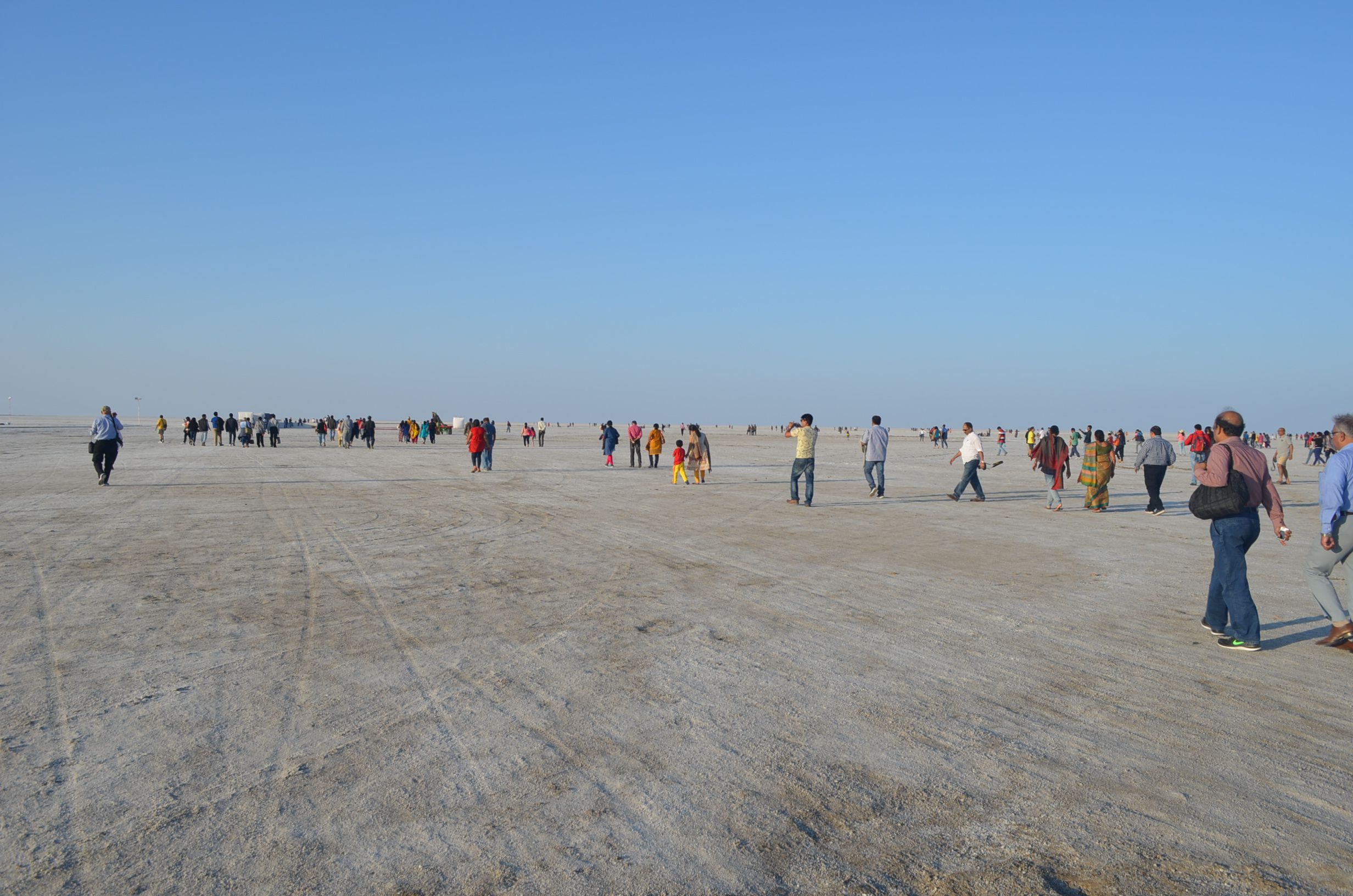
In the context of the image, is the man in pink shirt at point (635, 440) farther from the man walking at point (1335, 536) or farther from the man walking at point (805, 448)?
the man walking at point (1335, 536)

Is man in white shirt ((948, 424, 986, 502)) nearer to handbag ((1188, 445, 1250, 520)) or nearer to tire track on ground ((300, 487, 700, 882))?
handbag ((1188, 445, 1250, 520))

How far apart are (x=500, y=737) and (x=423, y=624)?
105 inches

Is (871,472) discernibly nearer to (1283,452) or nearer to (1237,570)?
(1237,570)

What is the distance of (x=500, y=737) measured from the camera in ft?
14.5

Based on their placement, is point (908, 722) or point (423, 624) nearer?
point (908, 722)

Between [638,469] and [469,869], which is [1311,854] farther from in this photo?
[638,469]

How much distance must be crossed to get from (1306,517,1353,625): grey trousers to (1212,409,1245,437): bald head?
3.05ft

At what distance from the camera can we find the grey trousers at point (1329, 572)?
6184 millimetres

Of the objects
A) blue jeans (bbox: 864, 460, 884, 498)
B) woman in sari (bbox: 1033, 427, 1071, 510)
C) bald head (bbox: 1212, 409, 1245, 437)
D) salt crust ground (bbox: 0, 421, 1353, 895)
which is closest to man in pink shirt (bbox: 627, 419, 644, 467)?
blue jeans (bbox: 864, 460, 884, 498)

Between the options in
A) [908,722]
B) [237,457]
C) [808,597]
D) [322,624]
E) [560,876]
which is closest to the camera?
[560,876]

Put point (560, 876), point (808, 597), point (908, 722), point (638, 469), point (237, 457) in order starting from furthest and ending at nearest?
point (237, 457), point (638, 469), point (808, 597), point (908, 722), point (560, 876)

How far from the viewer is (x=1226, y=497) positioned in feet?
20.5

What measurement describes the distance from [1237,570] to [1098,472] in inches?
445

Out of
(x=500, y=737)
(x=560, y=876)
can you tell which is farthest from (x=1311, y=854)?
(x=500, y=737)
